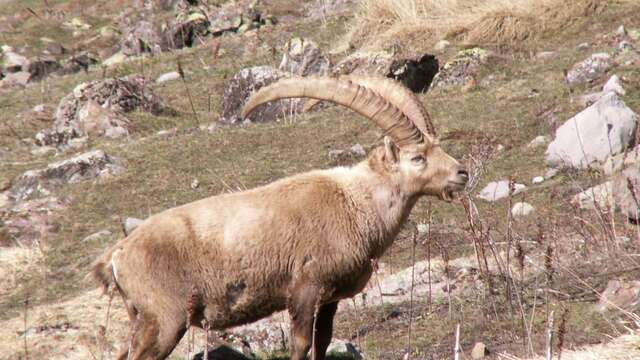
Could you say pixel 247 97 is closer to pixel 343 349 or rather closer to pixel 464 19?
pixel 464 19

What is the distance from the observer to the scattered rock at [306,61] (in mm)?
20781

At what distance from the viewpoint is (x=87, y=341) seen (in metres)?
11.2

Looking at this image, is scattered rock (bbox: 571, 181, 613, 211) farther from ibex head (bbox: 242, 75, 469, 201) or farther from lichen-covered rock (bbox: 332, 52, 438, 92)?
lichen-covered rock (bbox: 332, 52, 438, 92)

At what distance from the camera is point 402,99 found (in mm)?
8664

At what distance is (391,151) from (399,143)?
0.35ft

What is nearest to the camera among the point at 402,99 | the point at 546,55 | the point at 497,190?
the point at 402,99

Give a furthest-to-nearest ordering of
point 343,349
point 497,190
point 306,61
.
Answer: point 306,61 → point 497,190 → point 343,349

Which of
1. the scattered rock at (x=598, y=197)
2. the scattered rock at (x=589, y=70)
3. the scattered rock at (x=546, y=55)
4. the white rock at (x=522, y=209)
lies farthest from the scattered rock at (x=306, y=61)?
the scattered rock at (x=598, y=197)

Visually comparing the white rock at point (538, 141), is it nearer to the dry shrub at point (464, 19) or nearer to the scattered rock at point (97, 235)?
the dry shrub at point (464, 19)

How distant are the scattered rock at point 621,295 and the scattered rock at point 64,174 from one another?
10.2 meters

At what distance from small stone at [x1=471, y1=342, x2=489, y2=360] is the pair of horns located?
5.57ft

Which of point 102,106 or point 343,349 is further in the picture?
point 102,106

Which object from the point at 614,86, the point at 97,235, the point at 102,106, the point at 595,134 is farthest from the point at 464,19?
the point at 97,235

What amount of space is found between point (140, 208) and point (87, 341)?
14.5 feet
